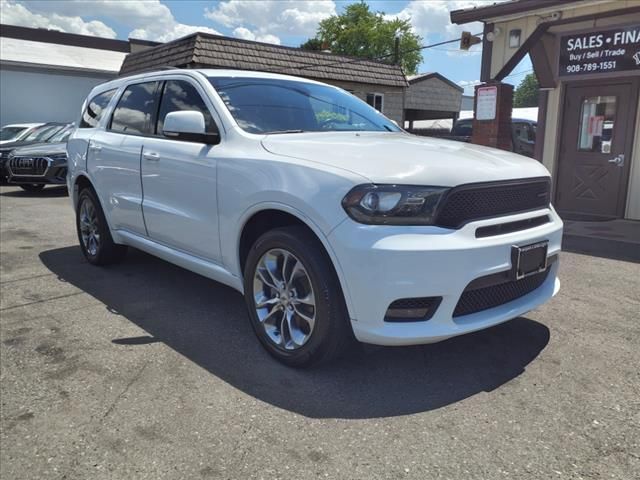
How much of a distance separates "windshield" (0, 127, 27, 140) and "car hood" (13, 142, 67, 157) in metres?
2.30

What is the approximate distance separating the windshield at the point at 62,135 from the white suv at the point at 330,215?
945 cm

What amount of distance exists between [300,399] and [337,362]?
1.41ft

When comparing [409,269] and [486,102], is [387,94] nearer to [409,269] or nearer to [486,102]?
[486,102]

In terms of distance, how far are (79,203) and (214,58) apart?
410 inches

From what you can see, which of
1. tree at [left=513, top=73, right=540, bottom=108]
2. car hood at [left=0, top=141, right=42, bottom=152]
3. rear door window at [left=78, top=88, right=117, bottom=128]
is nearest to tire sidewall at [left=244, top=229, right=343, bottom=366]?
rear door window at [left=78, top=88, right=117, bottom=128]

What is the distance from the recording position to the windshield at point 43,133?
13.0m

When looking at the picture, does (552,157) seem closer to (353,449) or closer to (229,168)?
(229,168)

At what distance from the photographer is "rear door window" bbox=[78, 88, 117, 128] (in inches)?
211

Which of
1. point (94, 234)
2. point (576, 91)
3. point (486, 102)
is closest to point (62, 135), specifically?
point (94, 234)

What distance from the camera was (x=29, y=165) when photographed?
1137 cm

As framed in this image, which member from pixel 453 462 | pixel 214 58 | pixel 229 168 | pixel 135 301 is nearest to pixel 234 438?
pixel 453 462

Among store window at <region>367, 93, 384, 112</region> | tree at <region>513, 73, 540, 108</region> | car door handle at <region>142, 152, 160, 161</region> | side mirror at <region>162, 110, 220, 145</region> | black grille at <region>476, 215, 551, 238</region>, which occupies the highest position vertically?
tree at <region>513, 73, 540, 108</region>

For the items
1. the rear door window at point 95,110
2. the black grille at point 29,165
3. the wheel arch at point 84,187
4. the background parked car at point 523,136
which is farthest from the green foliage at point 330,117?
the background parked car at point 523,136

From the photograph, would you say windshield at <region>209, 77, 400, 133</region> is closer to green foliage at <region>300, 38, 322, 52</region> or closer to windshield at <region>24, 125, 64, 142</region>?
windshield at <region>24, 125, 64, 142</region>
